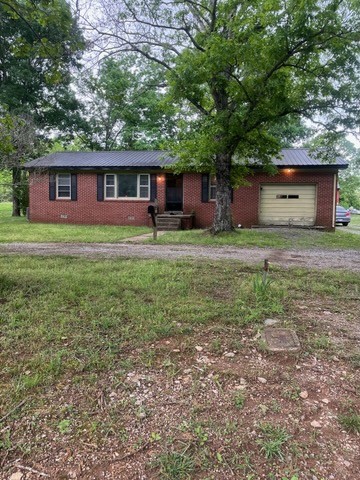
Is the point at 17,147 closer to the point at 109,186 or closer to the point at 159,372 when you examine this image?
the point at 109,186

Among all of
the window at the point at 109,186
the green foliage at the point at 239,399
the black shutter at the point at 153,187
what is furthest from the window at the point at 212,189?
the green foliage at the point at 239,399

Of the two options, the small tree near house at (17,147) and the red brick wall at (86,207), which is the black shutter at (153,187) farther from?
the small tree near house at (17,147)

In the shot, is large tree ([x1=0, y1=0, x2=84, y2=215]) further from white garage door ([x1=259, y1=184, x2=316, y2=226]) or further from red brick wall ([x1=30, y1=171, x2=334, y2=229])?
white garage door ([x1=259, y1=184, x2=316, y2=226])

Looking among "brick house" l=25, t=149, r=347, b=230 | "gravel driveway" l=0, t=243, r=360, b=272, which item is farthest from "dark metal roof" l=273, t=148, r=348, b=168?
"gravel driveway" l=0, t=243, r=360, b=272

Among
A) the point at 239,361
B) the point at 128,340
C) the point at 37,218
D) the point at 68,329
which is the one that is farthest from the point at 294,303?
the point at 37,218

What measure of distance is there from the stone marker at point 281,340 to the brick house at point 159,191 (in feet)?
37.8

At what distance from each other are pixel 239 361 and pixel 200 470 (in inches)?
42.3

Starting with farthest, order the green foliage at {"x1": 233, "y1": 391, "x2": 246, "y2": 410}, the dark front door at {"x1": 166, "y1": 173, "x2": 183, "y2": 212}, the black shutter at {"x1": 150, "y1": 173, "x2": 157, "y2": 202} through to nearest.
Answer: the dark front door at {"x1": 166, "y1": 173, "x2": 183, "y2": 212} → the black shutter at {"x1": 150, "y1": 173, "x2": 157, "y2": 202} → the green foliage at {"x1": 233, "y1": 391, "x2": 246, "y2": 410}

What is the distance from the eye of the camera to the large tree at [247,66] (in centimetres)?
805

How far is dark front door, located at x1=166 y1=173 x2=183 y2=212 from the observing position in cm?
1742

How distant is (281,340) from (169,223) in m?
11.4

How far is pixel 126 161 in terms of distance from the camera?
1612 cm

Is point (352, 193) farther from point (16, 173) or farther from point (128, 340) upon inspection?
point (128, 340)

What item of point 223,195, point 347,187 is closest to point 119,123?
point 223,195
